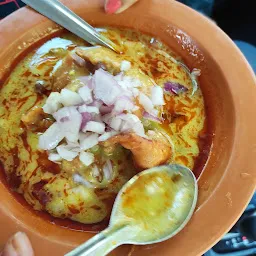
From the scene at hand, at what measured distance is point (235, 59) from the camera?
1.19 m

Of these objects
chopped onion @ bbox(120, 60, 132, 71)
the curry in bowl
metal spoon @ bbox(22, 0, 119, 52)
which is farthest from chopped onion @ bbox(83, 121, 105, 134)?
metal spoon @ bbox(22, 0, 119, 52)

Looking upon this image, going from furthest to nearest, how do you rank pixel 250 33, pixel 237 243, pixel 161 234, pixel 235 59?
1. pixel 250 33
2. pixel 237 243
3. pixel 235 59
4. pixel 161 234

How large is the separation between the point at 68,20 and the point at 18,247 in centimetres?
70

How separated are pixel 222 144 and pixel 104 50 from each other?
17.8 inches

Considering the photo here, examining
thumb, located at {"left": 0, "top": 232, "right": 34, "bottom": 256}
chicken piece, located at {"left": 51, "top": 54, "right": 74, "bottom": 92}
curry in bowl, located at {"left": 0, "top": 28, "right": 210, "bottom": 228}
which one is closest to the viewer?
thumb, located at {"left": 0, "top": 232, "right": 34, "bottom": 256}

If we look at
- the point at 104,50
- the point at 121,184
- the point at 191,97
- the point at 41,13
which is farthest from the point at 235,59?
the point at 41,13

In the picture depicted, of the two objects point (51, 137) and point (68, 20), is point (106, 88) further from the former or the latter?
point (68, 20)

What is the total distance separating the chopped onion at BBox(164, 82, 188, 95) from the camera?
48.0 inches

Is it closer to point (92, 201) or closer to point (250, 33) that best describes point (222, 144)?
point (92, 201)

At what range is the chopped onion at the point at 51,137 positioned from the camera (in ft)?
3.52

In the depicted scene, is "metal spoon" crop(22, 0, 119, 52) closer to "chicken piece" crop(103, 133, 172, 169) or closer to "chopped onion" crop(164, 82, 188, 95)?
"chopped onion" crop(164, 82, 188, 95)

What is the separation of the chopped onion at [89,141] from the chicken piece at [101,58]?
229 millimetres

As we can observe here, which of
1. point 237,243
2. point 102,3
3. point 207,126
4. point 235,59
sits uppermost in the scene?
point 102,3

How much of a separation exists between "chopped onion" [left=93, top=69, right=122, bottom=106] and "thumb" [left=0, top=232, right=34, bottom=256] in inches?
16.0
